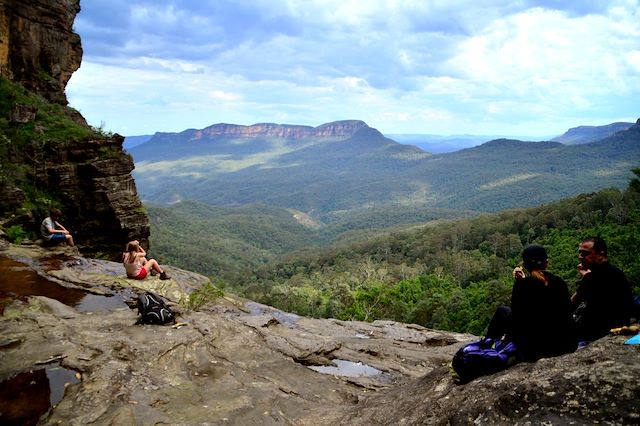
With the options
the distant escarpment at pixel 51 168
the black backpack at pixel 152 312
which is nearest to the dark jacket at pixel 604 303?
the black backpack at pixel 152 312

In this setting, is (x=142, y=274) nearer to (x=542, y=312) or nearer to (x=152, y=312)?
(x=152, y=312)

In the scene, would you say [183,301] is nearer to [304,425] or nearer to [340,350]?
[340,350]

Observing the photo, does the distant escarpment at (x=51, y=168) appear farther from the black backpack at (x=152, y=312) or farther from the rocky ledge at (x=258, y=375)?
the black backpack at (x=152, y=312)

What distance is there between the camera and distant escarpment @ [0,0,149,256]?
1888cm

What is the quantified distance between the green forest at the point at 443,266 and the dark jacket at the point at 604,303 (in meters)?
12.1

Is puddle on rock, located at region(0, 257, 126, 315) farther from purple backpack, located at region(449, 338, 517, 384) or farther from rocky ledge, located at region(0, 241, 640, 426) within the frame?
purple backpack, located at region(449, 338, 517, 384)

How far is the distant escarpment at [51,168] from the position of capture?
1888 centimetres

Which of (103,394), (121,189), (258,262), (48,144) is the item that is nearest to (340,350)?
(103,394)

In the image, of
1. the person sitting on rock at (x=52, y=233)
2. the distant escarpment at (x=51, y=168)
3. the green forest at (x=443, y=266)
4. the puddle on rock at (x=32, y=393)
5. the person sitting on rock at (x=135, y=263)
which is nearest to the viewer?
the puddle on rock at (x=32, y=393)

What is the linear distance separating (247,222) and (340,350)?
17827 centimetres

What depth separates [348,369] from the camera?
1068cm

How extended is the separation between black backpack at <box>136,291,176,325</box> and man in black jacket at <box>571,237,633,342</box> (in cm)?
810

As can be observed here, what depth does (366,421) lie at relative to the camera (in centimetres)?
602


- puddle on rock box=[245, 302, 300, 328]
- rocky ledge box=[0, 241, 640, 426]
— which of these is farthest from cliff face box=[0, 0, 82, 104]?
puddle on rock box=[245, 302, 300, 328]
